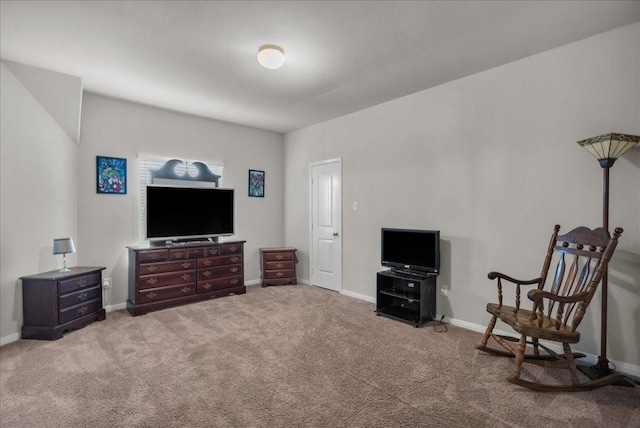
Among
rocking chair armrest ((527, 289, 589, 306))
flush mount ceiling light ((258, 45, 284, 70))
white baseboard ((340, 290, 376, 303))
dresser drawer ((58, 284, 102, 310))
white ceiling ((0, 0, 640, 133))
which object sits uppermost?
white ceiling ((0, 0, 640, 133))

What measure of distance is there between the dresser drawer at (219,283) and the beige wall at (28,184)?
1.63 m

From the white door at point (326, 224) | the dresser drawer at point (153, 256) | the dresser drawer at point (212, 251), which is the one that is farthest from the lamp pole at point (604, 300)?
the dresser drawer at point (153, 256)

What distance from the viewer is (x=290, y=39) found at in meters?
2.66

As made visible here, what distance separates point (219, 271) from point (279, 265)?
43.4 inches

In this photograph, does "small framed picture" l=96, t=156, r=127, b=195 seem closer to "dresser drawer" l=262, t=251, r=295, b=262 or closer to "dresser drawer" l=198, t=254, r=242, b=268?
"dresser drawer" l=198, t=254, r=242, b=268

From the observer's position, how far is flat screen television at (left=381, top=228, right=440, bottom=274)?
354 centimetres

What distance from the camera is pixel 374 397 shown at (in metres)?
2.15

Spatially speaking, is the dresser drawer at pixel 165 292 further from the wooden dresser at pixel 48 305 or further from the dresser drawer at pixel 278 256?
the dresser drawer at pixel 278 256

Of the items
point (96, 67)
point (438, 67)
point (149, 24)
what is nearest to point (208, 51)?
point (149, 24)

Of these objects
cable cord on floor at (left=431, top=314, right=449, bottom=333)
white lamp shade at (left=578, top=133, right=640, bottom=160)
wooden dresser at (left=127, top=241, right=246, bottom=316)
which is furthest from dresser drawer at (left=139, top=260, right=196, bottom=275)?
white lamp shade at (left=578, top=133, right=640, bottom=160)

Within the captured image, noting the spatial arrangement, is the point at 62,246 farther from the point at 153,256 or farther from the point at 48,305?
the point at 153,256

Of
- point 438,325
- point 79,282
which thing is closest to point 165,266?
point 79,282

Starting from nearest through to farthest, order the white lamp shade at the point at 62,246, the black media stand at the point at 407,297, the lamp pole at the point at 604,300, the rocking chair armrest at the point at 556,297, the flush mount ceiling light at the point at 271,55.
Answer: the rocking chair armrest at the point at 556,297 → the lamp pole at the point at 604,300 → the flush mount ceiling light at the point at 271,55 → the white lamp shade at the point at 62,246 → the black media stand at the point at 407,297

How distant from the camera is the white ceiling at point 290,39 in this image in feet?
7.43
